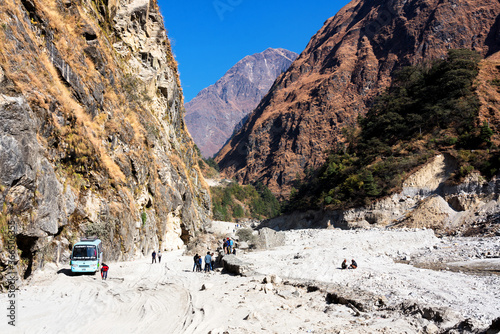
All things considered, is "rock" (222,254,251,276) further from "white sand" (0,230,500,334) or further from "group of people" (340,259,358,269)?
"group of people" (340,259,358,269)

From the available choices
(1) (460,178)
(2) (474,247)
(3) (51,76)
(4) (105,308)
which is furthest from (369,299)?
(1) (460,178)

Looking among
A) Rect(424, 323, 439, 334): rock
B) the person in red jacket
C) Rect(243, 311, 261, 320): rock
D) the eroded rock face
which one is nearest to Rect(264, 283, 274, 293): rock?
Rect(243, 311, 261, 320): rock

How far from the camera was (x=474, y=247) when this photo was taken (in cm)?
2130

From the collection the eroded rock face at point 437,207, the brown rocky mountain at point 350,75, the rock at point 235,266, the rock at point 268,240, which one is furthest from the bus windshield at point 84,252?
the brown rocky mountain at point 350,75

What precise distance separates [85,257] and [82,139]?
772cm

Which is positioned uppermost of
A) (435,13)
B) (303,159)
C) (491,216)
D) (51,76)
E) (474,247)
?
(435,13)

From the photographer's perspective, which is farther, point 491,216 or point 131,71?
point 131,71

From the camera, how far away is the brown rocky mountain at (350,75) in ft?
425

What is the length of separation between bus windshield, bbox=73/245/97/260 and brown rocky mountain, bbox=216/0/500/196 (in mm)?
122250

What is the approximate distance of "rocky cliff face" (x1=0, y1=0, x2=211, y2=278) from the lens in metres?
13.0

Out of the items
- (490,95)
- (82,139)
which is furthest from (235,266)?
(490,95)

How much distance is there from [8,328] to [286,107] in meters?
160

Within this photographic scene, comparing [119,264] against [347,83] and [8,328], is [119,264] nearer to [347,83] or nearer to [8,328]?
[8,328]

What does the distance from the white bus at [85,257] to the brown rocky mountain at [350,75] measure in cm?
12217
